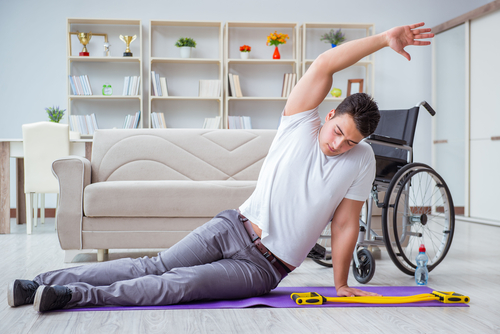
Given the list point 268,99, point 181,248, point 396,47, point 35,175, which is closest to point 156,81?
point 268,99

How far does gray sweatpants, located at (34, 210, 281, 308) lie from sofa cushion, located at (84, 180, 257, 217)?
90cm

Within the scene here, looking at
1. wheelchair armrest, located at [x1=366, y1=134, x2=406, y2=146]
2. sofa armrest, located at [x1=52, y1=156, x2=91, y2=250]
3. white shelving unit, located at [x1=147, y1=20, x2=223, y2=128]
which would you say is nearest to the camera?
wheelchair armrest, located at [x1=366, y1=134, x2=406, y2=146]

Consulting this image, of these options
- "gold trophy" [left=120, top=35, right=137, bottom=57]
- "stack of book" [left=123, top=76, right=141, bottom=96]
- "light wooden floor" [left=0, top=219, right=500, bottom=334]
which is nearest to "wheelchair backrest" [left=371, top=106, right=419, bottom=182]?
"light wooden floor" [left=0, top=219, right=500, bottom=334]

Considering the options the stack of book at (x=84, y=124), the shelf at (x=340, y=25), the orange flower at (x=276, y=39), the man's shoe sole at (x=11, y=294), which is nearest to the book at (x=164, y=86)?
the stack of book at (x=84, y=124)

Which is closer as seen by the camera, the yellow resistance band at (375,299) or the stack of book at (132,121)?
the yellow resistance band at (375,299)

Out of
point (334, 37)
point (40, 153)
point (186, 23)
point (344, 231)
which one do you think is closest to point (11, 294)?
point (344, 231)

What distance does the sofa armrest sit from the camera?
8.22 ft

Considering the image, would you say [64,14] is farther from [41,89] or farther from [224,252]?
[224,252]

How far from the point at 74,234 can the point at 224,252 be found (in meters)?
1.24

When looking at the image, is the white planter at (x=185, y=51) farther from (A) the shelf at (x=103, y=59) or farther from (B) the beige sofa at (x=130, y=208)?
(B) the beige sofa at (x=130, y=208)

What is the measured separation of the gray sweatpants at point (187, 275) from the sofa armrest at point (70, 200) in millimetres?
946

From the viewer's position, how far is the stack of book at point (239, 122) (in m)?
5.28

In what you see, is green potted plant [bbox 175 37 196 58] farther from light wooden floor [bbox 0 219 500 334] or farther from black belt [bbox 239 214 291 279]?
black belt [bbox 239 214 291 279]

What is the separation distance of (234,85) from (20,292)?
4.02m
